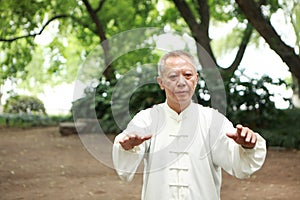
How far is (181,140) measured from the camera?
217cm

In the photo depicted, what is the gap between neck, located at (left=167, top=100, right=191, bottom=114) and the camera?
7.10 feet

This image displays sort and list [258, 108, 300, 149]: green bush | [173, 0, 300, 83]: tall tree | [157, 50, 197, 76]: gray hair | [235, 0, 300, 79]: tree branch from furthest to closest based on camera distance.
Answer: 1. [258, 108, 300, 149]: green bush
2. [173, 0, 300, 83]: tall tree
3. [235, 0, 300, 79]: tree branch
4. [157, 50, 197, 76]: gray hair

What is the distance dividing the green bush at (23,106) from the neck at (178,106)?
53.1 feet

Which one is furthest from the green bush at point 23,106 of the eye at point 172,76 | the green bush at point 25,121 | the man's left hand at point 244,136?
the man's left hand at point 244,136

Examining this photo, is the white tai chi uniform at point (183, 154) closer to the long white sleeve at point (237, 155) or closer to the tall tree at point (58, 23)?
the long white sleeve at point (237, 155)

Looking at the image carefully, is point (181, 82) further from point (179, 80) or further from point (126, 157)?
point (126, 157)

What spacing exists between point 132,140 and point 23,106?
16961 mm

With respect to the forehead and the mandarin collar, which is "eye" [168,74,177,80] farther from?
the mandarin collar

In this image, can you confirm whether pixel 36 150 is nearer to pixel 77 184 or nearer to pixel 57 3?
pixel 77 184

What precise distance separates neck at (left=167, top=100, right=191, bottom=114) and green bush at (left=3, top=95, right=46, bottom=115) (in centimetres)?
1619

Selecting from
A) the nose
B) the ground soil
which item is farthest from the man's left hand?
the ground soil

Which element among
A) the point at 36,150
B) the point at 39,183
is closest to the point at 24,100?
the point at 36,150

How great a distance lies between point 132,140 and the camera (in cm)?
192

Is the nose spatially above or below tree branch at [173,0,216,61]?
below
